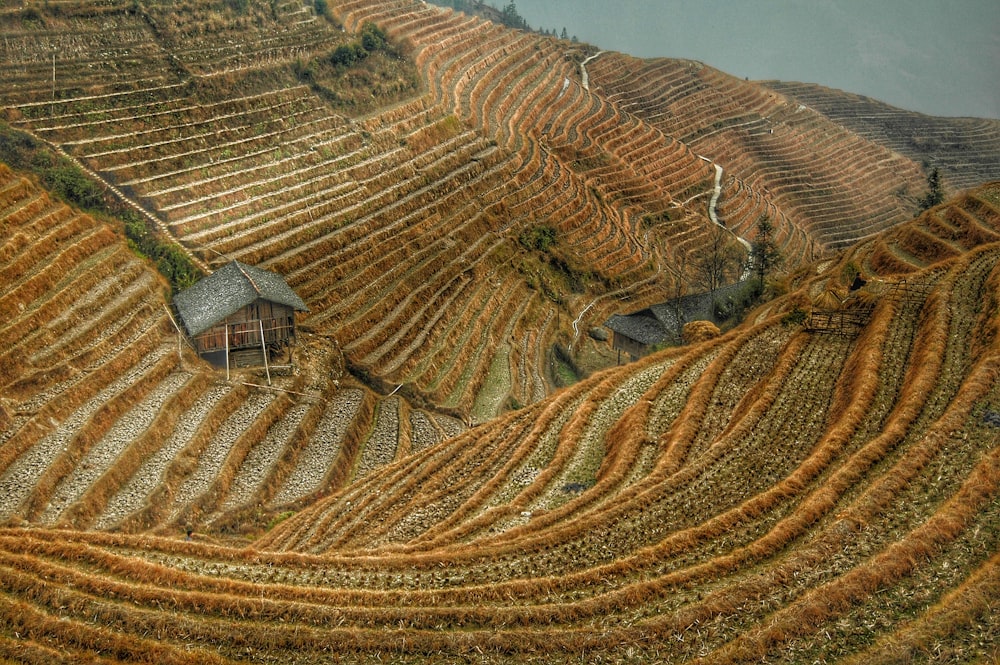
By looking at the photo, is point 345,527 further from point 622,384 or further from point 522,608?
point 622,384

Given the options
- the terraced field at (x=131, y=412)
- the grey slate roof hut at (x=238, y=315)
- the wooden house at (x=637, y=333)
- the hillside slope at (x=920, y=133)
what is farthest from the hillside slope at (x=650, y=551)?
the hillside slope at (x=920, y=133)

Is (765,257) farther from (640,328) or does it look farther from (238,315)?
(238,315)

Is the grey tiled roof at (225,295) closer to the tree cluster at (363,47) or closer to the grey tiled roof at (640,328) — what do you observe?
the grey tiled roof at (640,328)

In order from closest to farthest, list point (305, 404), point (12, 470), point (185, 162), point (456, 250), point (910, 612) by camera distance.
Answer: point (910, 612) < point (12, 470) < point (305, 404) < point (185, 162) < point (456, 250)

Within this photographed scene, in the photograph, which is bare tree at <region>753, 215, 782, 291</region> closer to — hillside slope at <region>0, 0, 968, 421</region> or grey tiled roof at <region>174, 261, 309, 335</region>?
hillside slope at <region>0, 0, 968, 421</region>

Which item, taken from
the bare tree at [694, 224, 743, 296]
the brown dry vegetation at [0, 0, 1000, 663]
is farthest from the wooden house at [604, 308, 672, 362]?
the bare tree at [694, 224, 743, 296]

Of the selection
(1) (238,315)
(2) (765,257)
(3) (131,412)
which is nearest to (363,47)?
(1) (238,315)

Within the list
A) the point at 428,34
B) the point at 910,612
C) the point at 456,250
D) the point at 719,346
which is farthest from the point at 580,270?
the point at 910,612
